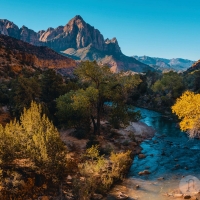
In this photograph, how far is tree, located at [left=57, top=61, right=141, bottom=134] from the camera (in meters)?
33.3

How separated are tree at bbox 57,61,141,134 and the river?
9709 millimetres

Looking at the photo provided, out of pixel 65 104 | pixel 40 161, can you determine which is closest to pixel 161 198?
pixel 40 161

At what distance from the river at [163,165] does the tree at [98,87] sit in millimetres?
9709

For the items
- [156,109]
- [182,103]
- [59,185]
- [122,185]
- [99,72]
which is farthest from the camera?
[156,109]

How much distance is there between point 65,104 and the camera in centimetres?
3638

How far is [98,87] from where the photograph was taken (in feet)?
117

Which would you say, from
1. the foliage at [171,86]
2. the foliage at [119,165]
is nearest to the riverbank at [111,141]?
the foliage at [119,165]

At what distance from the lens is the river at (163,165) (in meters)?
22.0

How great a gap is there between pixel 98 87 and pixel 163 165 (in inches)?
595

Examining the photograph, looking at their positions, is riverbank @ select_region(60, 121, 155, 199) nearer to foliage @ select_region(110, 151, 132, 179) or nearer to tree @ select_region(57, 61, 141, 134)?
foliage @ select_region(110, 151, 132, 179)

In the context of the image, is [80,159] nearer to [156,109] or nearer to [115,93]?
[115,93]

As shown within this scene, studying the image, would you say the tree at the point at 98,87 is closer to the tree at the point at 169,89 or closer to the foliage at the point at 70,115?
the foliage at the point at 70,115

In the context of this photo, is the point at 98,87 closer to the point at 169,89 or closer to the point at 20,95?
the point at 20,95

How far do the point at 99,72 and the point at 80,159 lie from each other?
13.9 meters
